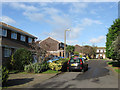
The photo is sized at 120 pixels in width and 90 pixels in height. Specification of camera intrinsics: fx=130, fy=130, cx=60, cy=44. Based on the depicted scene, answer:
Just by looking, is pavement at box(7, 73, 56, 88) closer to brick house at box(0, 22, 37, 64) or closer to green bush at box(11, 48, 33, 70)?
green bush at box(11, 48, 33, 70)

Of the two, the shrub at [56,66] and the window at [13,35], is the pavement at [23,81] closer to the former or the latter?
the shrub at [56,66]

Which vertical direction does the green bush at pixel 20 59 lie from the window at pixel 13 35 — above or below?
below

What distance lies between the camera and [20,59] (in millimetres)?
13906

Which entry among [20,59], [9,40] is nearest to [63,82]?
[20,59]

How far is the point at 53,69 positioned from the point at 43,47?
278 cm

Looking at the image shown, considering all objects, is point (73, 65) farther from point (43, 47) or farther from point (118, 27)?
point (118, 27)

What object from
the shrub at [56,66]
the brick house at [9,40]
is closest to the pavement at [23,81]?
the shrub at [56,66]

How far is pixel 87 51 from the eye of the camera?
190 feet

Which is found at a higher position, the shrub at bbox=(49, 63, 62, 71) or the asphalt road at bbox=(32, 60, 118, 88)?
the shrub at bbox=(49, 63, 62, 71)

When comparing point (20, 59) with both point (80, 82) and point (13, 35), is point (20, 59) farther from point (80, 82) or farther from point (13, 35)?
point (80, 82)

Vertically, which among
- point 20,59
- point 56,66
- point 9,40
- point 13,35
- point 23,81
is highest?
point 13,35

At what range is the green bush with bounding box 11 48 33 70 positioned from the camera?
1388 cm

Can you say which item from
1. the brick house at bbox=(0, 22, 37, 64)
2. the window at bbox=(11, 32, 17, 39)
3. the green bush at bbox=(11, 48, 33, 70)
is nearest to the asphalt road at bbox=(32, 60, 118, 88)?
the green bush at bbox=(11, 48, 33, 70)

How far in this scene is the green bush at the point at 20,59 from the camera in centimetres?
1388
